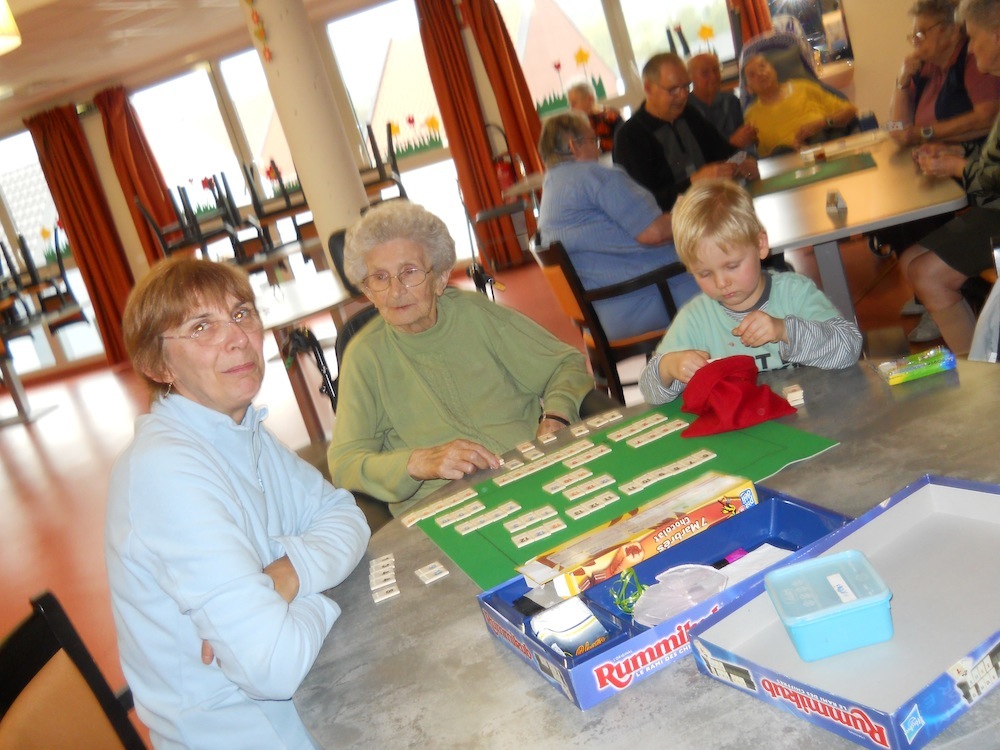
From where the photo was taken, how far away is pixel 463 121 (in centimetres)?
962

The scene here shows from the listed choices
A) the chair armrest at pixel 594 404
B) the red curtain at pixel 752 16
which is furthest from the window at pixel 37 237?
the chair armrest at pixel 594 404

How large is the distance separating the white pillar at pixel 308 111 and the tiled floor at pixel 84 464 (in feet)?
5.31

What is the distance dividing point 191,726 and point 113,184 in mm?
10851

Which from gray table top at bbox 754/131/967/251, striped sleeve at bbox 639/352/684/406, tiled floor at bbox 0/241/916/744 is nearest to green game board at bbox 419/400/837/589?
striped sleeve at bbox 639/352/684/406

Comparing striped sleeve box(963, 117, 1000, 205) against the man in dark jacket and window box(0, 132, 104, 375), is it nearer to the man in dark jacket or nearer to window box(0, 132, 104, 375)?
the man in dark jacket

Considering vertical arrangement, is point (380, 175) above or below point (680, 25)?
below

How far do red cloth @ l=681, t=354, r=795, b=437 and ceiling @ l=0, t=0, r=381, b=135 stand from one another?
518cm

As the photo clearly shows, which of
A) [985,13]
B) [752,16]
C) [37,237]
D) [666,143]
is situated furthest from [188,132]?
[985,13]

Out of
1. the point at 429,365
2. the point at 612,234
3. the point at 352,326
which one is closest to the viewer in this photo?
the point at 429,365

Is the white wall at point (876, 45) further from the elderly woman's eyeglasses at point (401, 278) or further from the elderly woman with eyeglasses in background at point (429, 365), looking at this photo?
the elderly woman's eyeglasses at point (401, 278)

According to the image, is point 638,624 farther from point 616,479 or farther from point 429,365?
point 429,365

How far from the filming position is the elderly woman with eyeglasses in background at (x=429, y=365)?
2377 millimetres

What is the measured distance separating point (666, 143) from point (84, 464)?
4.85 meters

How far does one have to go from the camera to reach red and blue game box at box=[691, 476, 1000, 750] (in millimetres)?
771
